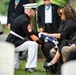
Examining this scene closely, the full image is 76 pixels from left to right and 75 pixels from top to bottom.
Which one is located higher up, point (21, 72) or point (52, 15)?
point (52, 15)

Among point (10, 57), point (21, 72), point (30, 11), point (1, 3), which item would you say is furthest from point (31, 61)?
point (1, 3)

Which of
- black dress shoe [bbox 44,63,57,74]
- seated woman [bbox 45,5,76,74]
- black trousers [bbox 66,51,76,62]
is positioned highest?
seated woman [bbox 45,5,76,74]

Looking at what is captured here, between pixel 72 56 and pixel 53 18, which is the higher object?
pixel 72 56

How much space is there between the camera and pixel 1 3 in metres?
14.4

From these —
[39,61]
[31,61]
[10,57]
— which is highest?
[10,57]

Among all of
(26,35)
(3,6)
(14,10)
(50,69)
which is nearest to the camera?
(50,69)

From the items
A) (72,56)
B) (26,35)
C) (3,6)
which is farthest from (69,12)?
(3,6)

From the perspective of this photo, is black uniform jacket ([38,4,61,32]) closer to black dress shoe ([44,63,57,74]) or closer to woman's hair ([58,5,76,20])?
black dress shoe ([44,63,57,74])

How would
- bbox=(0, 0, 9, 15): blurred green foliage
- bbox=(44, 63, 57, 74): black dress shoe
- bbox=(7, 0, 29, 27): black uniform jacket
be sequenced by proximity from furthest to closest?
bbox=(0, 0, 9, 15): blurred green foliage < bbox=(7, 0, 29, 27): black uniform jacket < bbox=(44, 63, 57, 74): black dress shoe

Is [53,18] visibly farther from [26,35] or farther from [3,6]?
[3,6]

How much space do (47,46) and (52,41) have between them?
39 cm

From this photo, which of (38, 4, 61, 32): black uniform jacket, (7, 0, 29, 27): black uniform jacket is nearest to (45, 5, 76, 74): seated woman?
(38, 4, 61, 32): black uniform jacket

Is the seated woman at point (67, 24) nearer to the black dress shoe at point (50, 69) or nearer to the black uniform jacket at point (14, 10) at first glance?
the black dress shoe at point (50, 69)

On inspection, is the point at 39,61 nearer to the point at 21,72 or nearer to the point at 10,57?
the point at 21,72
